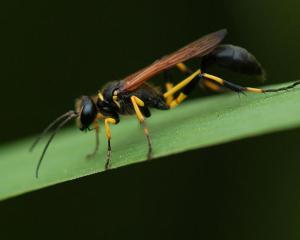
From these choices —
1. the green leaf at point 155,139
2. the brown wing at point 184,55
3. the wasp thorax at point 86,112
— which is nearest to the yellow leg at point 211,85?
the green leaf at point 155,139

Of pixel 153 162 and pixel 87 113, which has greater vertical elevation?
pixel 87 113

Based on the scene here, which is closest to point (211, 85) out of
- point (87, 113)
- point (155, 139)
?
point (87, 113)

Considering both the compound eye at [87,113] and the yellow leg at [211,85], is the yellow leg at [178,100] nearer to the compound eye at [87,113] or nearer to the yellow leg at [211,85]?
the yellow leg at [211,85]

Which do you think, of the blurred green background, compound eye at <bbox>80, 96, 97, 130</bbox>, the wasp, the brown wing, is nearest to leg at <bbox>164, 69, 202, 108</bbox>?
the wasp

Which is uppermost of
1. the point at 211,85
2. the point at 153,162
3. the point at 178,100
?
the point at 178,100

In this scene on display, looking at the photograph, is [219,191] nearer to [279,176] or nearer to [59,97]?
[279,176]

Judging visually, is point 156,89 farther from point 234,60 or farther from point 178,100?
point 234,60

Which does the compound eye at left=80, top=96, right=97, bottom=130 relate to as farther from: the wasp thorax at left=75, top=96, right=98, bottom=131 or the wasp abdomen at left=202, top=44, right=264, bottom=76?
the wasp abdomen at left=202, top=44, right=264, bottom=76
